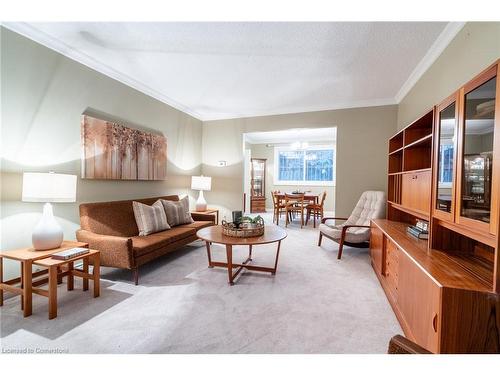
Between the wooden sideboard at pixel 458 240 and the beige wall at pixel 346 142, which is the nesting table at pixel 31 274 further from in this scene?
the beige wall at pixel 346 142

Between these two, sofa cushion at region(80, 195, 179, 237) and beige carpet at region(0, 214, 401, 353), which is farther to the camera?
sofa cushion at region(80, 195, 179, 237)

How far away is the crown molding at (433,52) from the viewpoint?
7.00 ft

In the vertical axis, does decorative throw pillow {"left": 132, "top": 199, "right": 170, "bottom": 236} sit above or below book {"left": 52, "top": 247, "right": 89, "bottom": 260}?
above

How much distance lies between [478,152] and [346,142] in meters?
3.20

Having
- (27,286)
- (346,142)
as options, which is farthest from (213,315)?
(346,142)

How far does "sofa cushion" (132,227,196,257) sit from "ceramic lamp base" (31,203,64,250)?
25.8 inches

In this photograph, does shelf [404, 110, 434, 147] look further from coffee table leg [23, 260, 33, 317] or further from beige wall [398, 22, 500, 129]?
coffee table leg [23, 260, 33, 317]

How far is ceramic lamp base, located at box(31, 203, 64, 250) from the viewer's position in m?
2.02

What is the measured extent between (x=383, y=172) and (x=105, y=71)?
4.59m

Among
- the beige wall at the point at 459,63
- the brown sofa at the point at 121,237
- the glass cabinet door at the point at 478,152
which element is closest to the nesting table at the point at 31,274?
the brown sofa at the point at 121,237

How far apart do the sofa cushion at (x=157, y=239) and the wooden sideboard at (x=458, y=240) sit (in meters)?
2.43

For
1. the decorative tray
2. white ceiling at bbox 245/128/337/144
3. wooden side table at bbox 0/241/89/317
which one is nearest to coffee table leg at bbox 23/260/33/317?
wooden side table at bbox 0/241/89/317

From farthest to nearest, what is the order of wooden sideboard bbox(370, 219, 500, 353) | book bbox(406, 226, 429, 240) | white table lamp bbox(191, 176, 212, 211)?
white table lamp bbox(191, 176, 212, 211), book bbox(406, 226, 429, 240), wooden sideboard bbox(370, 219, 500, 353)
